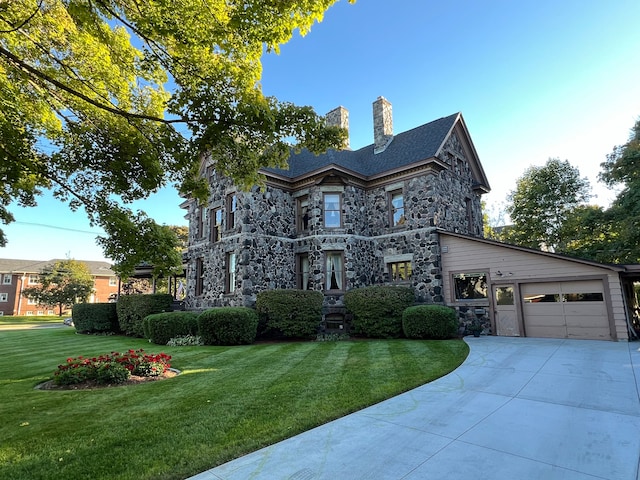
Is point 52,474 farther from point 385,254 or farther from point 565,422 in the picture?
point 385,254

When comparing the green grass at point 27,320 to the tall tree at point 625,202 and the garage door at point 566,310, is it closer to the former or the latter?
the garage door at point 566,310

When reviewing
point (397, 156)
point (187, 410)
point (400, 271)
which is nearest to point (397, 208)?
point (397, 156)

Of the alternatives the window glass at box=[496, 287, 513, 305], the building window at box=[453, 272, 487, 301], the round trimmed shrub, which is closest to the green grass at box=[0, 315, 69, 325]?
the round trimmed shrub

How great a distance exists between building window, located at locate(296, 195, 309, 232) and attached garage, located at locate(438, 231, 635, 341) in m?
6.48

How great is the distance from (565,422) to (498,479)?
2183mm

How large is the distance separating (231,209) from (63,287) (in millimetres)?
32762

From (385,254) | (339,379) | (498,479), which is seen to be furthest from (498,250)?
(498,479)

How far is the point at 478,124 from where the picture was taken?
19125 mm

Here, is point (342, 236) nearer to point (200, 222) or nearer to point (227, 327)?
point (227, 327)

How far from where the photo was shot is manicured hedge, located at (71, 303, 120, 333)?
789 inches

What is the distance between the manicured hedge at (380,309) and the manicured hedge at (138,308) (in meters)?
9.66

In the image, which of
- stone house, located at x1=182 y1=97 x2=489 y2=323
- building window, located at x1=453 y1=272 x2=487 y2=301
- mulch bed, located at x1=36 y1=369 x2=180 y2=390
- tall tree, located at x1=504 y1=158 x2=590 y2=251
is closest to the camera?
mulch bed, located at x1=36 y1=369 x2=180 y2=390

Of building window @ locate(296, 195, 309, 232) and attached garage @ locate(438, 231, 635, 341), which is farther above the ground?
building window @ locate(296, 195, 309, 232)

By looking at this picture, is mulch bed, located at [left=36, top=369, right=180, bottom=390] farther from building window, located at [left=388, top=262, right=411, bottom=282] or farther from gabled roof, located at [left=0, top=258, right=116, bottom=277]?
gabled roof, located at [left=0, top=258, right=116, bottom=277]
